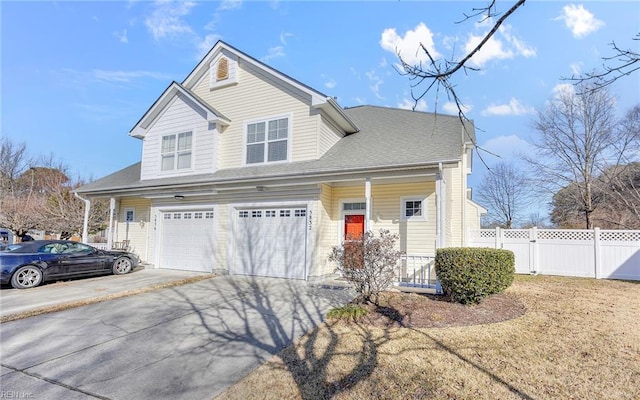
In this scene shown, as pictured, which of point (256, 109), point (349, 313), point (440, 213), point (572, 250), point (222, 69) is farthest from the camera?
point (222, 69)

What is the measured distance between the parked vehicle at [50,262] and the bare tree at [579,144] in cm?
2395

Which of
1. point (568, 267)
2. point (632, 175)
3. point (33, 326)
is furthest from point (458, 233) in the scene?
point (632, 175)

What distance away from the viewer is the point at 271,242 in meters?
10.7

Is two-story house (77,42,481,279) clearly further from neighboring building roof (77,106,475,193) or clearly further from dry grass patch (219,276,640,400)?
dry grass patch (219,276,640,400)

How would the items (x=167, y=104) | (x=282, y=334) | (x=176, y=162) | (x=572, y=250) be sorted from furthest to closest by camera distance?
(x=167, y=104) → (x=176, y=162) → (x=572, y=250) → (x=282, y=334)

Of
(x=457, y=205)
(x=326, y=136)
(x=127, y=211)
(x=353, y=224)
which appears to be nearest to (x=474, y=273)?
(x=353, y=224)

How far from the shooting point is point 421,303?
6562 mm

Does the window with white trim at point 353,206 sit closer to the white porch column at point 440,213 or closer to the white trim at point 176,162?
the white porch column at point 440,213

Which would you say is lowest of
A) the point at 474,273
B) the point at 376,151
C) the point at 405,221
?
the point at 474,273

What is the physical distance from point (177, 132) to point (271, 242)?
6.23 metres

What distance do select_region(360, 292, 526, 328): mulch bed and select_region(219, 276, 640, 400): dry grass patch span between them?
6.6 inches

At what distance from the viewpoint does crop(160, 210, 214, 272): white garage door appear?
1191 cm

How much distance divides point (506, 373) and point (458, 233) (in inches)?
361

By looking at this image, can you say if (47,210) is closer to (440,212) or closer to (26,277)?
(26,277)
